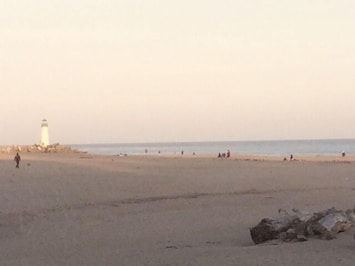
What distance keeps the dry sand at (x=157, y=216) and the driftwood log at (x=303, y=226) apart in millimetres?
194

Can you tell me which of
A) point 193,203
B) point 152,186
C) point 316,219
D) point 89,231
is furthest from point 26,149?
point 316,219

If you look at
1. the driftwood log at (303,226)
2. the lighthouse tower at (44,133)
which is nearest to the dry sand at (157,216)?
the driftwood log at (303,226)

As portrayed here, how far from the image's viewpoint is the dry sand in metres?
10.9

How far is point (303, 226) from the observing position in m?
11.4

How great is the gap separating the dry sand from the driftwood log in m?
0.19

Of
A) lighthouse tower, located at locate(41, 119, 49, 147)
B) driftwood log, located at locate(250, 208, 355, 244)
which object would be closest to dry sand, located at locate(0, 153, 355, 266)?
driftwood log, located at locate(250, 208, 355, 244)

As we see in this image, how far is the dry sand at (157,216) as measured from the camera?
10883 millimetres

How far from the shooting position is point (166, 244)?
12.8 meters

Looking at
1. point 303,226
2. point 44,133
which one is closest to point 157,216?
point 303,226

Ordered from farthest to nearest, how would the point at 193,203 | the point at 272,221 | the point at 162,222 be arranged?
→ 1. the point at 193,203
2. the point at 162,222
3. the point at 272,221

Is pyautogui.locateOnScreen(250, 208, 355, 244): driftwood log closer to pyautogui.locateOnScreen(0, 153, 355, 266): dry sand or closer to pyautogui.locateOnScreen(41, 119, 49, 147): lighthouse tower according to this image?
pyautogui.locateOnScreen(0, 153, 355, 266): dry sand

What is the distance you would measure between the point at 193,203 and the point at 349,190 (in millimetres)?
6919

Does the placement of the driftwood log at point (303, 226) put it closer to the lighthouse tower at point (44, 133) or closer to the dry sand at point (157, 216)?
the dry sand at point (157, 216)

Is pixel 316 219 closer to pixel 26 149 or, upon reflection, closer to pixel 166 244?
pixel 166 244
